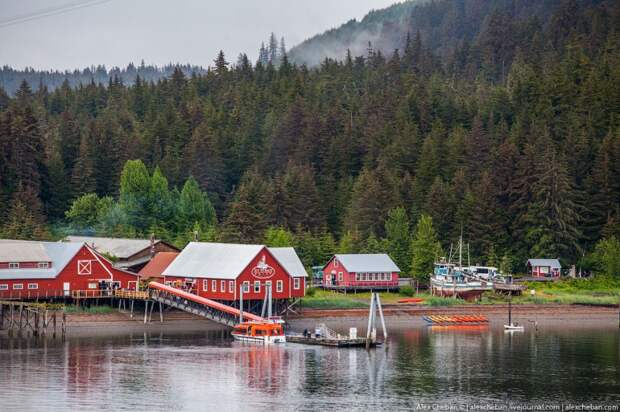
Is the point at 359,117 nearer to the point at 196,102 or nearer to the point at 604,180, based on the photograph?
the point at 196,102

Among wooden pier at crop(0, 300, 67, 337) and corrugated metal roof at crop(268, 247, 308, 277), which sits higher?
corrugated metal roof at crop(268, 247, 308, 277)

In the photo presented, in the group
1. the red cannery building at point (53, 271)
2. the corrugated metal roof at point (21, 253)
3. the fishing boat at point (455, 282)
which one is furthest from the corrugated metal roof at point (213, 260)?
the fishing boat at point (455, 282)

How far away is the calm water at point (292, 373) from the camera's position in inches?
2408

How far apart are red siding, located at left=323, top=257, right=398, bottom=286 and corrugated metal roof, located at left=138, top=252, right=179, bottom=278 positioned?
15.3m

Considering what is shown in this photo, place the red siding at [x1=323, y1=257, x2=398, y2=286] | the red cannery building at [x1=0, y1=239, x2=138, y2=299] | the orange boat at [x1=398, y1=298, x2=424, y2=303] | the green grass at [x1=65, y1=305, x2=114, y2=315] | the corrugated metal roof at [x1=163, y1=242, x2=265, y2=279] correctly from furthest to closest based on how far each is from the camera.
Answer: the red siding at [x1=323, y1=257, x2=398, y2=286], the orange boat at [x1=398, y1=298, x2=424, y2=303], the corrugated metal roof at [x1=163, y1=242, x2=265, y2=279], the green grass at [x1=65, y1=305, x2=114, y2=315], the red cannery building at [x1=0, y1=239, x2=138, y2=299]

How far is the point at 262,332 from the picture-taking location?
84125mm

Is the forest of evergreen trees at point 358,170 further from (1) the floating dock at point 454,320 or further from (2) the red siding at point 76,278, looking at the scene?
(2) the red siding at point 76,278

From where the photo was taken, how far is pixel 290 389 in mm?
64312

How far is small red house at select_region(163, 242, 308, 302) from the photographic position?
302 feet

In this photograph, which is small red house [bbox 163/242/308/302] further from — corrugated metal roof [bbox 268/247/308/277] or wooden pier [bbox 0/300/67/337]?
wooden pier [bbox 0/300/67/337]

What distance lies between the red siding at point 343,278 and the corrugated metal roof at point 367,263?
1.57 ft

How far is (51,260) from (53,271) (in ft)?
3.69

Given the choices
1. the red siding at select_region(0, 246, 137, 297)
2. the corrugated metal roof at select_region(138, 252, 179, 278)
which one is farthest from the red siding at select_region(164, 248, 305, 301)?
the red siding at select_region(0, 246, 137, 297)

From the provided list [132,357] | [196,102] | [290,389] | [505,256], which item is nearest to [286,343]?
[132,357]
